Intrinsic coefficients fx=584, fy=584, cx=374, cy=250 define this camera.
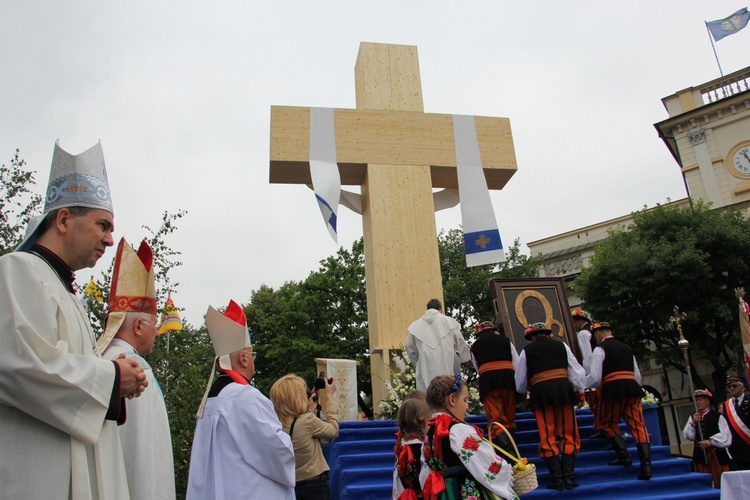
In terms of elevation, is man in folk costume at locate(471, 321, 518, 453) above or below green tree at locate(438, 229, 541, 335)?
below

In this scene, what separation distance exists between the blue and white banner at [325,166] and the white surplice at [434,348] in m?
2.77

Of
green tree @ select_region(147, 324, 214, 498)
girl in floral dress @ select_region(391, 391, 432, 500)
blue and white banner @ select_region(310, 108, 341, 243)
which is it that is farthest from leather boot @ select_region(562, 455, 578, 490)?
blue and white banner @ select_region(310, 108, 341, 243)

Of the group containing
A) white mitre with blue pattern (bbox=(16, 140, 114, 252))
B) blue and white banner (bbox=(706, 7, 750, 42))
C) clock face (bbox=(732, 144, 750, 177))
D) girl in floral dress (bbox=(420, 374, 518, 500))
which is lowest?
girl in floral dress (bbox=(420, 374, 518, 500))

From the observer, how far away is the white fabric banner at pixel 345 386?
11.0 m

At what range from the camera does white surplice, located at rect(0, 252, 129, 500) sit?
1896 millimetres

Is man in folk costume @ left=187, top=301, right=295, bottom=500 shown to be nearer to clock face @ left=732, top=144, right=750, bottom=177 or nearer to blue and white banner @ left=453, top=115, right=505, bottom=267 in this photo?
blue and white banner @ left=453, top=115, right=505, bottom=267

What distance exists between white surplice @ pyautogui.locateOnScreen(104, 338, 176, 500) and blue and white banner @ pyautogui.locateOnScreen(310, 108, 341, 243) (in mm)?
7831

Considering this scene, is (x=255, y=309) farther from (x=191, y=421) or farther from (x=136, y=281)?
(x=136, y=281)

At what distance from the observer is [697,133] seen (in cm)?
2694

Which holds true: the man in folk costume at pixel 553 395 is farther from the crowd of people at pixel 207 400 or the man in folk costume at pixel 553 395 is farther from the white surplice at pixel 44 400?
the white surplice at pixel 44 400

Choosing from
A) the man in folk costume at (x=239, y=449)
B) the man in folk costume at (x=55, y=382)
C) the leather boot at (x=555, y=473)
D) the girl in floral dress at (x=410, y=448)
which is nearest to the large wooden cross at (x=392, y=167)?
the leather boot at (x=555, y=473)

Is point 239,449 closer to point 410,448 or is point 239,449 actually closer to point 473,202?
point 410,448

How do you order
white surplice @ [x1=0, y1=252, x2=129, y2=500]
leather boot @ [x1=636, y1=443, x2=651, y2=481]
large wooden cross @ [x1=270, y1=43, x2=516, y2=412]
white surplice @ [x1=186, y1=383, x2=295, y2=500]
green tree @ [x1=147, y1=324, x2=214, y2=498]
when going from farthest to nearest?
large wooden cross @ [x1=270, y1=43, x2=516, y2=412], green tree @ [x1=147, y1=324, x2=214, y2=498], leather boot @ [x1=636, y1=443, x2=651, y2=481], white surplice @ [x1=186, y1=383, x2=295, y2=500], white surplice @ [x1=0, y1=252, x2=129, y2=500]

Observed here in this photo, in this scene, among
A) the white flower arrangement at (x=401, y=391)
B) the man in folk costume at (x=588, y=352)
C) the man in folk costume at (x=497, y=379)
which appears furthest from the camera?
the white flower arrangement at (x=401, y=391)
